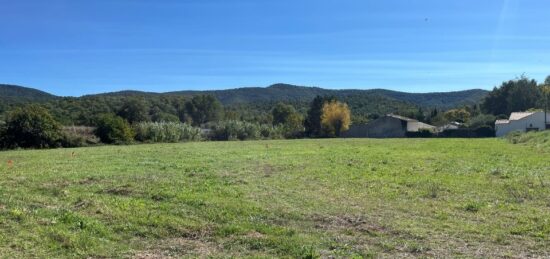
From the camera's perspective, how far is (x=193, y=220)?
927 cm

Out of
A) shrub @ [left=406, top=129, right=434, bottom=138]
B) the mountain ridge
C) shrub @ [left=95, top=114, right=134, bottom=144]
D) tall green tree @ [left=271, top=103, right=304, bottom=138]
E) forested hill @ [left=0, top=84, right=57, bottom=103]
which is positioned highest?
the mountain ridge

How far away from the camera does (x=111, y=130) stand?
59.5 metres

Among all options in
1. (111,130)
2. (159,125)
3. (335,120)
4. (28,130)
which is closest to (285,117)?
(335,120)

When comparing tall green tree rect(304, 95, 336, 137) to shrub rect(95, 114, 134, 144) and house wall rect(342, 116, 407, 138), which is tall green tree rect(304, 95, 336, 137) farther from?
shrub rect(95, 114, 134, 144)

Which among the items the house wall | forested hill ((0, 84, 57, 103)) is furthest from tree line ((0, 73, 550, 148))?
forested hill ((0, 84, 57, 103))

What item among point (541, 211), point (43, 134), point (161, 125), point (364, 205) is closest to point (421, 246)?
point (364, 205)

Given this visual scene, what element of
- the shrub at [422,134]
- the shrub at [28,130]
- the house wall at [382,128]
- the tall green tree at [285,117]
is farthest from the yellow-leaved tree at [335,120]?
the shrub at [28,130]

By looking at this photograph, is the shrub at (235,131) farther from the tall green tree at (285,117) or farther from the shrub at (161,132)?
the tall green tree at (285,117)

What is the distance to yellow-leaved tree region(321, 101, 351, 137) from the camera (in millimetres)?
105188

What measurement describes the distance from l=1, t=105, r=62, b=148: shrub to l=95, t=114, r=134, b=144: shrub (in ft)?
23.0

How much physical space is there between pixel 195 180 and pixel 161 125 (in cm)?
5397

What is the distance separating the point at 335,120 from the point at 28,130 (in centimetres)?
6668

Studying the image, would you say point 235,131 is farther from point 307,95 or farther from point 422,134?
point 307,95

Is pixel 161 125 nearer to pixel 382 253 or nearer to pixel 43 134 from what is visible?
pixel 43 134
